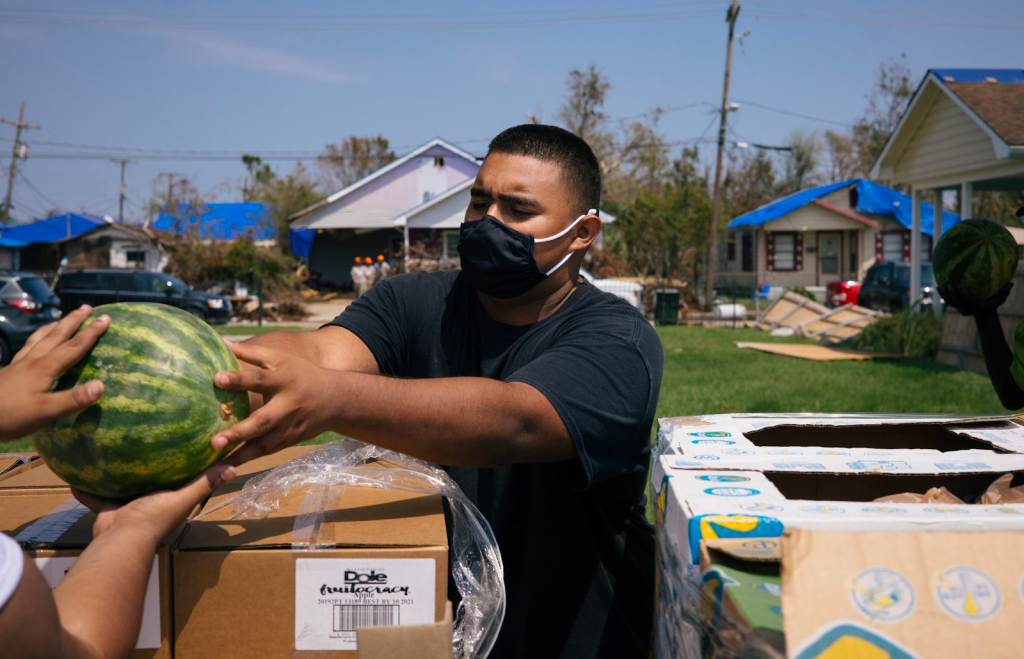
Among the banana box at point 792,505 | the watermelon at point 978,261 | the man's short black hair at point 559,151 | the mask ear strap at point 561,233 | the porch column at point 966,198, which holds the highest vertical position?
the porch column at point 966,198

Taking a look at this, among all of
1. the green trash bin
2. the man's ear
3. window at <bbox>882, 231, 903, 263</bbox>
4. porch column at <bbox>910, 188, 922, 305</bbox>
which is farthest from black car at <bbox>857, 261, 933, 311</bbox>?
the man's ear

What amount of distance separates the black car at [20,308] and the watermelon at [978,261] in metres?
14.5

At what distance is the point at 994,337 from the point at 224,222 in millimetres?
39650

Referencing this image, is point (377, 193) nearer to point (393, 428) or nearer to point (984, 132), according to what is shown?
point (984, 132)

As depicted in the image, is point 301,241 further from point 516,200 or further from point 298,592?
point 298,592

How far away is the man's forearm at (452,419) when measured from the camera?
1.75 metres

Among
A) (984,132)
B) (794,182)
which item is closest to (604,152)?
(794,182)

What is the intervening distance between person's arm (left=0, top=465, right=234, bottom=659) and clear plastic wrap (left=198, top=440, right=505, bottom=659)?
21 centimetres

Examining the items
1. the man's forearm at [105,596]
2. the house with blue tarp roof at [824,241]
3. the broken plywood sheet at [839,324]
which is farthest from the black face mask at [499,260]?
the house with blue tarp roof at [824,241]

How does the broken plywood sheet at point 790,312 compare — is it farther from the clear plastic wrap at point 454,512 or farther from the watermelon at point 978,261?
the clear plastic wrap at point 454,512

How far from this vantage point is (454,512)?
1825 millimetres

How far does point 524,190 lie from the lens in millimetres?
2598

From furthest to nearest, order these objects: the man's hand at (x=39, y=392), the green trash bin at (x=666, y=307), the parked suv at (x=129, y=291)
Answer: the green trash bin at (x=666, y=307) → the parked suv at (x=129, y=291) → the man's hand at (x=39, y=392)

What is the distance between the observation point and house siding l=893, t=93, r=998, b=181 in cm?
1288
